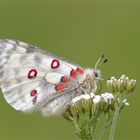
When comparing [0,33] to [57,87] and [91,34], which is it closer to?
[91,34]

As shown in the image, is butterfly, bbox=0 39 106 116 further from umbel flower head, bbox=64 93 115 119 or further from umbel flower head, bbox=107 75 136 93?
umbel flower head, bbox=64 93 115 119

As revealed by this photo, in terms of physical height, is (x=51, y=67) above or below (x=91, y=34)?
below

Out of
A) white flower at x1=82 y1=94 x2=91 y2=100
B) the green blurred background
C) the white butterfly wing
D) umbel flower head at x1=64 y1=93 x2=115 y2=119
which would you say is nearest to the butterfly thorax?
the white butterfly wing

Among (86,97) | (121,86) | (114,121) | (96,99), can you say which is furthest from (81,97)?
(114,121)

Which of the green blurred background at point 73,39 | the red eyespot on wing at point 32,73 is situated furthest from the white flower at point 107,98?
the green blurred background at point 73,39

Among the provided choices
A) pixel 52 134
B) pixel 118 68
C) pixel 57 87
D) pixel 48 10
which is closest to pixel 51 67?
pixel 57 87

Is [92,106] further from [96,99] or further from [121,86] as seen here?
[121,86]
